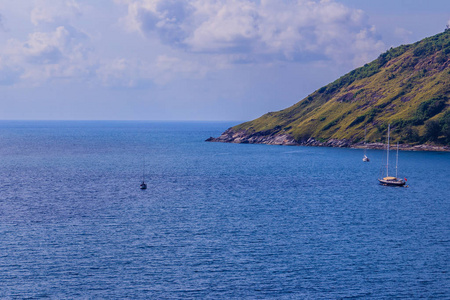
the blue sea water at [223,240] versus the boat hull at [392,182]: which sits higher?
the boat hull at [392,182]

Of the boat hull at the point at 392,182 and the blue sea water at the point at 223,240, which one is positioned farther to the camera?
the boat hull at the point at 392,182

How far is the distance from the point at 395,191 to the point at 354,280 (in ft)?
261

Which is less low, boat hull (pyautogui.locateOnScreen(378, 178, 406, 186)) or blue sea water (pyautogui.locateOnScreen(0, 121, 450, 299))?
boat hull (pyautogui.locateOnScreen(378, 178, 406, 186))

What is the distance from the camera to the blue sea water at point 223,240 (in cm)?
6159

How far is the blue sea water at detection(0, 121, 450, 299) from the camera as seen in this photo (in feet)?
202

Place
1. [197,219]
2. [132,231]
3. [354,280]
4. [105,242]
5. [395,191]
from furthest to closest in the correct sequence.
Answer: [395,191], [197,219], [132,231], [105,242], [354,280]

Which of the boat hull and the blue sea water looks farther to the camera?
the boat hull

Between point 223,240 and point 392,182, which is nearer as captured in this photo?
point 223,240

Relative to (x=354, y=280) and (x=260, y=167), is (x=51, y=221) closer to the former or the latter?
(x=354, y=280)

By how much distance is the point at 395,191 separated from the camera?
136000 millimetres

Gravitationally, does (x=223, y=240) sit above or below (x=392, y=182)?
below

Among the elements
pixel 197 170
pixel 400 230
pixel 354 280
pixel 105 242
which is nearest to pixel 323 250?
pixel 354 280

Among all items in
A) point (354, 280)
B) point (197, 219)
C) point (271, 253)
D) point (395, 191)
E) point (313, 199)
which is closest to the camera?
point (354, 280)

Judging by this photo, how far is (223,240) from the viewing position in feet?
265
